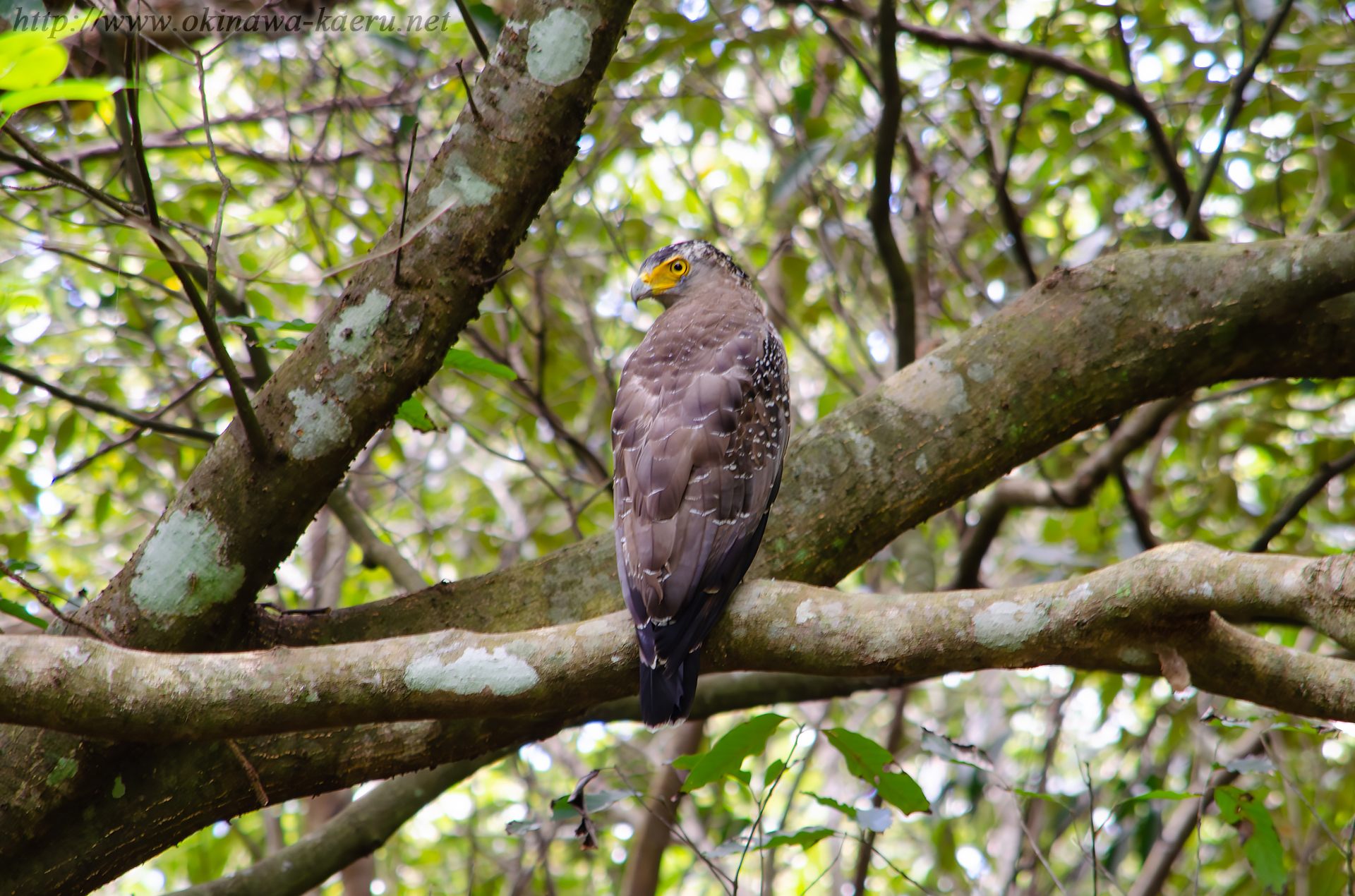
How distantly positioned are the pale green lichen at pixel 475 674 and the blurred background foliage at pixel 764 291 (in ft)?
5.29

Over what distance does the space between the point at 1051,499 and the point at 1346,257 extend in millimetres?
1394

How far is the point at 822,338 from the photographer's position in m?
7.57

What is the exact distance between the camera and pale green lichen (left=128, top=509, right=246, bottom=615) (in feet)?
7.93

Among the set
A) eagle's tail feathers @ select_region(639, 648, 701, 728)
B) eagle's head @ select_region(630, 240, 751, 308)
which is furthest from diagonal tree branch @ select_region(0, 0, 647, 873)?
eagle's head @ select_region(630, 240, 751, 308)

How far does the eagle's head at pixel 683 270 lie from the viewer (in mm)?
3914

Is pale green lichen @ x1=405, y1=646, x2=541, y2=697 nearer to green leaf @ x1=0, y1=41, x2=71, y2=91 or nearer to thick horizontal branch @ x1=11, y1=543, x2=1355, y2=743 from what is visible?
thick horizontal branch @ x1=11, y1=543, x2=1355, y2=743

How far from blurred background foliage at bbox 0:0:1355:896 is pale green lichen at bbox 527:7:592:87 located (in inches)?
51.3

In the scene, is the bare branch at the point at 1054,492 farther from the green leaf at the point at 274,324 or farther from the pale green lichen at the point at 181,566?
the pale green lichen at the point at 181,566

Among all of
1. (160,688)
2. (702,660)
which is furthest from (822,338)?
(160,688)

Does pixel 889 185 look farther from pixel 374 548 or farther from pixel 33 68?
pixel 33 68

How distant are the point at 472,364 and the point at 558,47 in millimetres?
831

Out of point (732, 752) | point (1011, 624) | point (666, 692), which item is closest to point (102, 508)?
point (666, 692)

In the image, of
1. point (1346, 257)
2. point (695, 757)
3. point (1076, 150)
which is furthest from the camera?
point (1076, 150)

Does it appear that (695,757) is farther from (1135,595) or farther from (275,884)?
(275,884)
